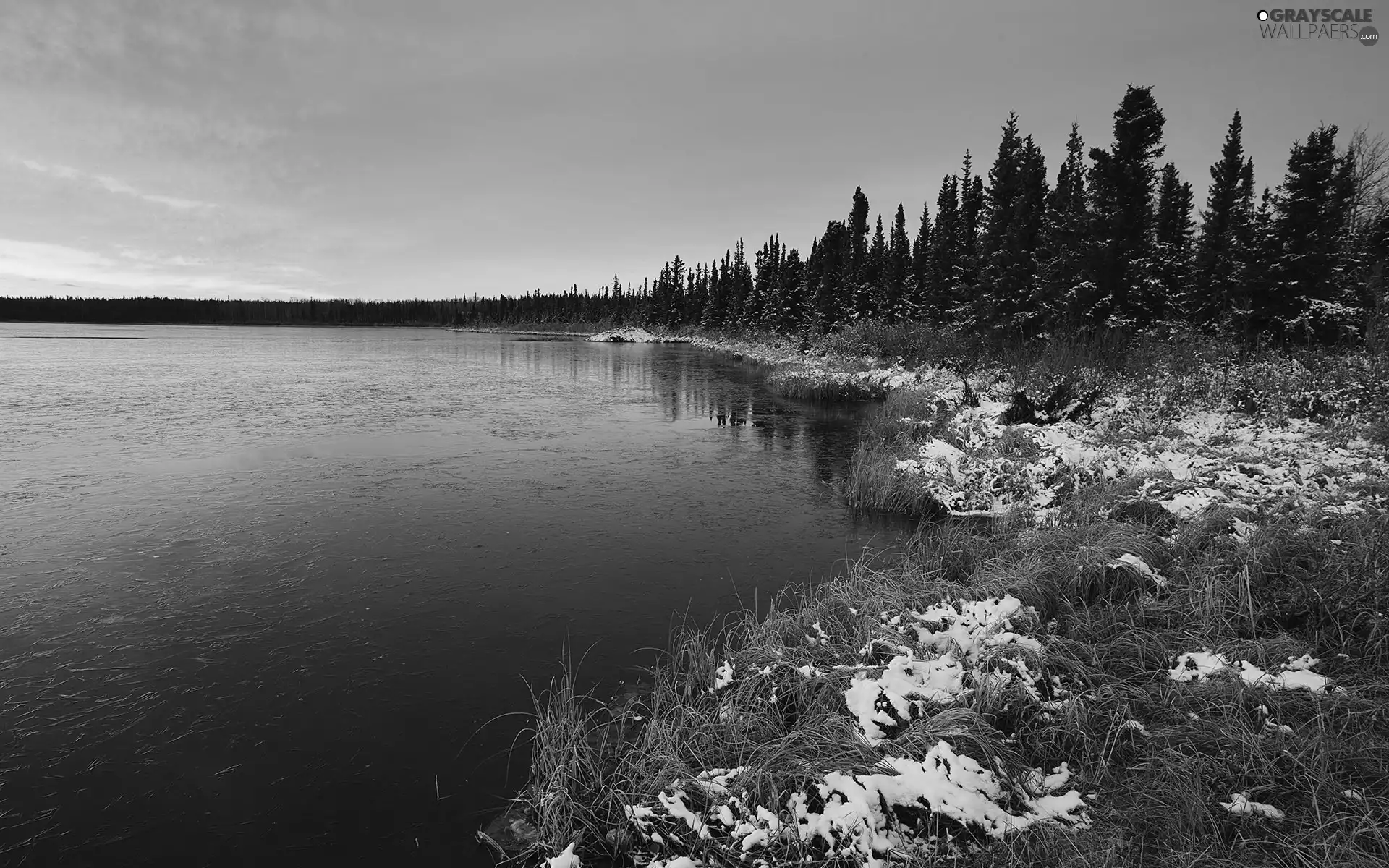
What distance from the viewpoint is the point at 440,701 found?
566 centimetres

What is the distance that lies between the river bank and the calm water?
1052 millimetres

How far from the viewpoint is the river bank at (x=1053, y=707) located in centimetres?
359

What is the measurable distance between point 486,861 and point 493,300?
18695 centimetres

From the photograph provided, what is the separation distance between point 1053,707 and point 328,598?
7.44 meters

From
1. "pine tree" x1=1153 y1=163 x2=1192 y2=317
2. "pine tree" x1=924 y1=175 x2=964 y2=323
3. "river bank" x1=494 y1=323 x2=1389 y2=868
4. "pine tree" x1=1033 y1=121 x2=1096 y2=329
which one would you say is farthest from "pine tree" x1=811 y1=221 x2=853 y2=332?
"river bank" x1=494 y1=323 x2=1389 y2=868

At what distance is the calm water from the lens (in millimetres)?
4496

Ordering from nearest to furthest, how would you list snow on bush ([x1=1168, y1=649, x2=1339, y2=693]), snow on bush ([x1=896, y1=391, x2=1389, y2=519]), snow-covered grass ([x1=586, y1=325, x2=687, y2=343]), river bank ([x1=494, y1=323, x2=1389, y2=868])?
river bank ([x1=494, y1=323, x2=1389, y2=868])
snow on bush ([x1=1168, y1=649, x2=1339, y2=693])
snow on bush ([x1=896, y1=391, x2=1389, y2=519])
snow-covered grass ([x1=586, y1=325, x2=687, y2=343])

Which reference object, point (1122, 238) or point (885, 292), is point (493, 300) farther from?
point (1122, 238)

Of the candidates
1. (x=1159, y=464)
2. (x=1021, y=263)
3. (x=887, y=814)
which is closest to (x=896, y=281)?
(x=1021, y=263)

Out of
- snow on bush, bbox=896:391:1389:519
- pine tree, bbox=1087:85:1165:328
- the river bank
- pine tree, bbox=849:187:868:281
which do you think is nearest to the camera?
the river bank

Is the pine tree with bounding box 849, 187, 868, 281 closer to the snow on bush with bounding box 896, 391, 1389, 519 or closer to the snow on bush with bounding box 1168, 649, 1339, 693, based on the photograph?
the snow on bush with bounding box 896, 391, 1389, 519

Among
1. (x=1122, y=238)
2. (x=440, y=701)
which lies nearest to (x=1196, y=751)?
(x=440, y=701)

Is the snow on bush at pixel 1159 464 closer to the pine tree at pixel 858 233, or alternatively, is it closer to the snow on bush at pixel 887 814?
the snow on bush at pixel 887 814

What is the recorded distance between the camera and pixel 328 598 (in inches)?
295
